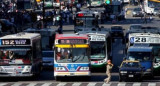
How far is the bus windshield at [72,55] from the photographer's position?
39.5 m

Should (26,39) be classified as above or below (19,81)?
above

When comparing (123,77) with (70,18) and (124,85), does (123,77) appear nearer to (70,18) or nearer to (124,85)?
(124,85)

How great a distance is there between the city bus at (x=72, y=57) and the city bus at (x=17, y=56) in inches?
61.2

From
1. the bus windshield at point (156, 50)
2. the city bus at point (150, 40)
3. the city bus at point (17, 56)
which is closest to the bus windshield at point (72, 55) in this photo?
the city bus at point (17, 56)

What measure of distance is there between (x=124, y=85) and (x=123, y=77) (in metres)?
1.91

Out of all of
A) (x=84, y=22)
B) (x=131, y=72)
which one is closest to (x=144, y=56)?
(x=131, y=72)

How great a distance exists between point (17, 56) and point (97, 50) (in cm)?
888

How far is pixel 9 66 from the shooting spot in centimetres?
3966

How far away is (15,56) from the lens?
3994cm

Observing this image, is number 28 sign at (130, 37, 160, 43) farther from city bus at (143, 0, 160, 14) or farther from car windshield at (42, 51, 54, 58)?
city bus at (143, 0, 160, 14)

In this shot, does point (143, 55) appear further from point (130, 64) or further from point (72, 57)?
point (72, 57)

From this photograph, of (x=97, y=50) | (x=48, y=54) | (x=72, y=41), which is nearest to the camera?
(x=72, y=41)

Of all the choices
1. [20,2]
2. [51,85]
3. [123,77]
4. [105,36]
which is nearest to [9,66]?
[51,85]

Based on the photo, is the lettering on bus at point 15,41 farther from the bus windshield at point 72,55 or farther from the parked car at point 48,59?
the parked car at point 48,59
